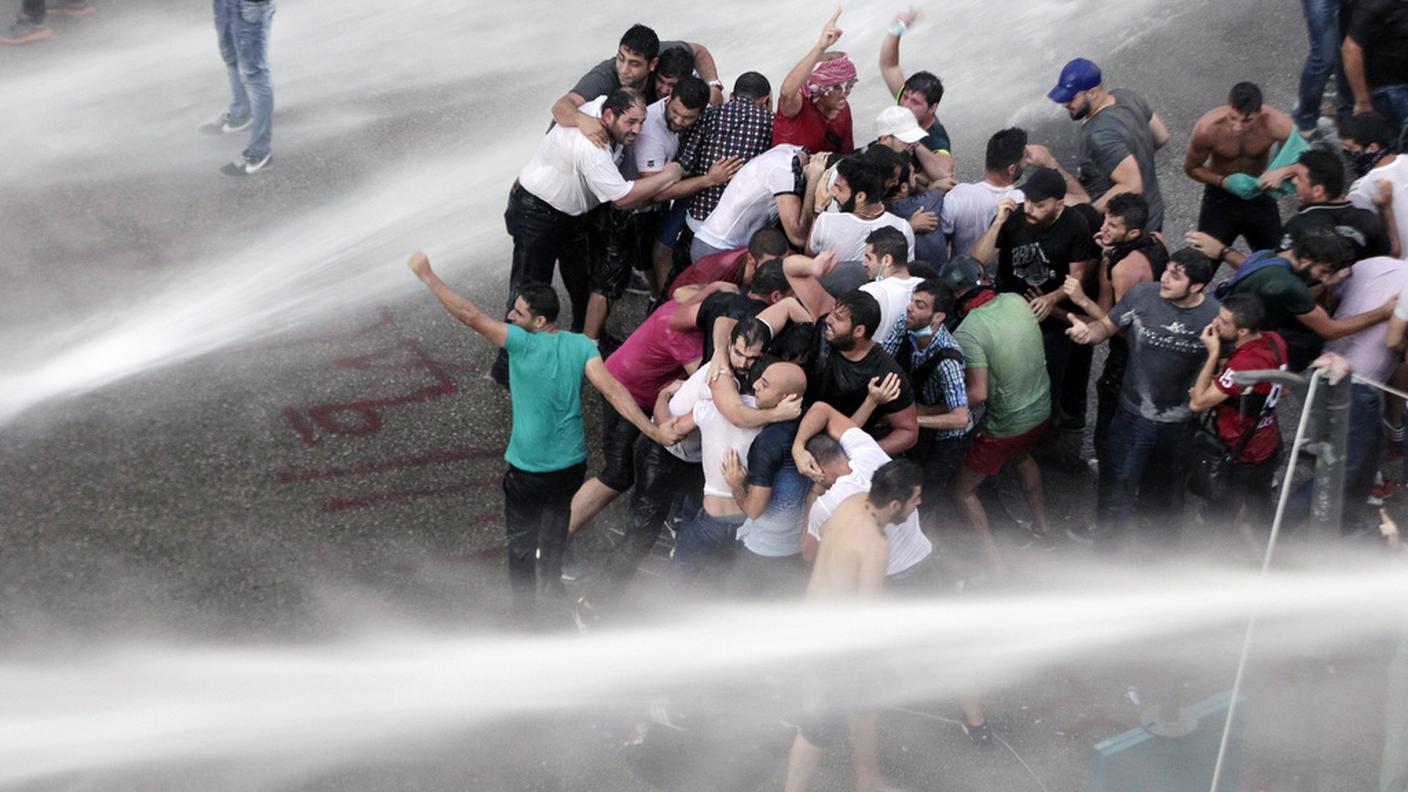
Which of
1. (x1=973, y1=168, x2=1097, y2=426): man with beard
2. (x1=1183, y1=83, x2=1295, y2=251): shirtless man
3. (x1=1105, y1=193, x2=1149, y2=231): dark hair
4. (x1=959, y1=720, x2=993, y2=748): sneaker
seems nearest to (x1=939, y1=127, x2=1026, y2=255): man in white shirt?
(x1=973, y1=168, x2=1097, y2=426): man with beard

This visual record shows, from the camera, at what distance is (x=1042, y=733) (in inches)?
240

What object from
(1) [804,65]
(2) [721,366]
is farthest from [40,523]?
(1) [804,65]

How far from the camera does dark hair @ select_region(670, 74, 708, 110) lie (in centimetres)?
727

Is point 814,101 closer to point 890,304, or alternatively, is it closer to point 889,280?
point 889,280

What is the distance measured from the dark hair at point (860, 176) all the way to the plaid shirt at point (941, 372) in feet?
2.45

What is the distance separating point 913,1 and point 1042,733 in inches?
334

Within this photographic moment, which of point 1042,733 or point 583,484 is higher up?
point 583,484

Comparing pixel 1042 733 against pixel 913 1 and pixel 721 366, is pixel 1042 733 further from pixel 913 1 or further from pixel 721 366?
pixel 913 1

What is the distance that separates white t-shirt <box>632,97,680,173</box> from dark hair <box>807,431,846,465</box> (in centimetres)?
239

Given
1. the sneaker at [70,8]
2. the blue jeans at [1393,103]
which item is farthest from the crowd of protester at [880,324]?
the sneaker at [70,8]

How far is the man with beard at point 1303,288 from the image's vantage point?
630cm

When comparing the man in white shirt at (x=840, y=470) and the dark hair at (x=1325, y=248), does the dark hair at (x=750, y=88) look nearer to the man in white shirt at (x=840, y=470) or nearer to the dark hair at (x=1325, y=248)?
the man in white shirt at (x=840, y=470)

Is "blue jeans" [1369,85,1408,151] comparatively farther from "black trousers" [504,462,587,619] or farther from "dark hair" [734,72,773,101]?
"black trousers" [504,462,587,619]

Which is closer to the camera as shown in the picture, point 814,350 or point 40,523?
point 814,350
